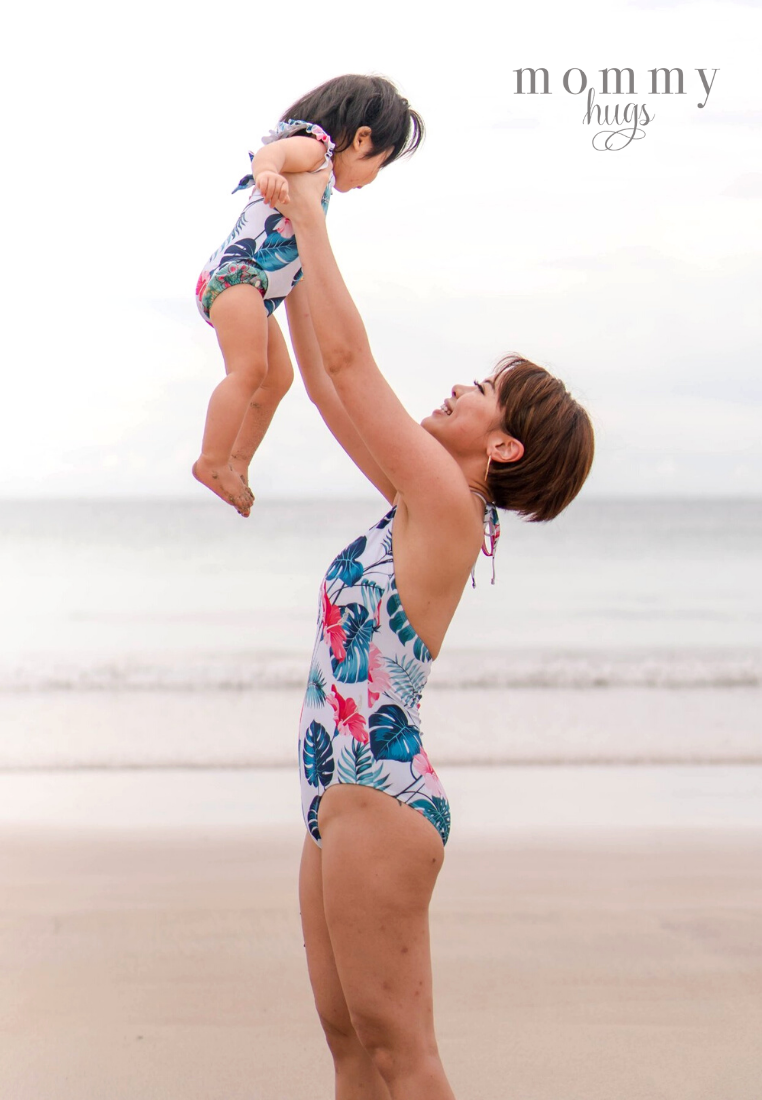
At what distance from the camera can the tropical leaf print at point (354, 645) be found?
167 centimetres

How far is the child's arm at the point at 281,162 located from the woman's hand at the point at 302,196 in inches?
0.6

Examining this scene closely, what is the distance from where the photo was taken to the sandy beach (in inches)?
108

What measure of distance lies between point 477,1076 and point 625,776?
122 inches

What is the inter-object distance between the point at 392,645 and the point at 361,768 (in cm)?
19

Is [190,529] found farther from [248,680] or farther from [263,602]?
[248,680]

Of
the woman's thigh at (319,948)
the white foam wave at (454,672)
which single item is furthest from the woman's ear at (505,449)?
the white foam wave at (454,672)

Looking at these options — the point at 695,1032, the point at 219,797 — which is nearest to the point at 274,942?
the point at 695,1032

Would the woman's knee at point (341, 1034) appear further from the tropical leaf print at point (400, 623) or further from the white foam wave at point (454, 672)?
the white foam wave at point (454, 672)

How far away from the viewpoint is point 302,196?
1601mm

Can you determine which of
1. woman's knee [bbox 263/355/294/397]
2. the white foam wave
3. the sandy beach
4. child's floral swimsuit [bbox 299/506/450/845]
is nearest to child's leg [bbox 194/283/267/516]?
woman's knee [bbox 263/355/294/397]

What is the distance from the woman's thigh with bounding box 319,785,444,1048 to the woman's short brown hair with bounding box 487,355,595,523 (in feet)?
1.74

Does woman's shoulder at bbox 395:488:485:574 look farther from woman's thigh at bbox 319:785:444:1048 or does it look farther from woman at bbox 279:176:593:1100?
woman's thigh at bbox 319:785:444:1048

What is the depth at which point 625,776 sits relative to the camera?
5.65m

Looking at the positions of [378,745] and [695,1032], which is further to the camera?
Result: [695,1032]
